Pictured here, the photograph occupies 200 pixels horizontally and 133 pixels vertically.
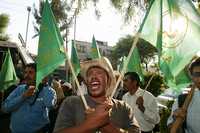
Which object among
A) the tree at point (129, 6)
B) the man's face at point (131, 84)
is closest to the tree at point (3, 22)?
the tree at point (129, 6)

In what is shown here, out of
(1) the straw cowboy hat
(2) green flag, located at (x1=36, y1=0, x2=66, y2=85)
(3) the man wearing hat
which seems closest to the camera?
(3) the man wearing hat

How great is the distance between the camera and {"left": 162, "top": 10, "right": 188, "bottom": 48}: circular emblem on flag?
4730mm

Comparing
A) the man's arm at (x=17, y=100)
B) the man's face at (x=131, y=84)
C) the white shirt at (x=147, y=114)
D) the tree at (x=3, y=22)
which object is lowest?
the white shirt at (x=147, y=114)

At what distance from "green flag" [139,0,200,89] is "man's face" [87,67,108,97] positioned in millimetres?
941

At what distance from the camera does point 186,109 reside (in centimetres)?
400

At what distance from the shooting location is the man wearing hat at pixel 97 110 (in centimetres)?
358

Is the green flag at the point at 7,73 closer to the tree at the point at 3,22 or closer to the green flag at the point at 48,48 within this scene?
the green flag at the point at 48,48

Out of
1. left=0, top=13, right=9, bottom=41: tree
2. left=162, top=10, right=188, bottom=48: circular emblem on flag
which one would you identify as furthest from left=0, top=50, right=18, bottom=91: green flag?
left=0, top=13, right=9, bottom=41: tree

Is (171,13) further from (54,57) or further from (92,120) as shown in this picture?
(92,120)

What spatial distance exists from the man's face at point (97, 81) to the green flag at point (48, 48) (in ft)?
1.89

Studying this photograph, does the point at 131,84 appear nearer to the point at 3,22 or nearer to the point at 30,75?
the point at 30,75

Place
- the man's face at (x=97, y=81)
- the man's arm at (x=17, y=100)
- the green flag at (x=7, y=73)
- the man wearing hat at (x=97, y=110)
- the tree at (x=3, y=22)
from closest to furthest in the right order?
the man wearing hat at (x=97, y=110) < the man's face at (x=97, y=81) < the man's arm at (x=17, y=100) < the green flag at (x=7, y=73) < the tree at (x=3, y=22)

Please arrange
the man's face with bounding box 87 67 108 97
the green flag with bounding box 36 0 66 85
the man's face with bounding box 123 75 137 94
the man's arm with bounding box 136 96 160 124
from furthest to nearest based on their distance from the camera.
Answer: the man's face with bounding box 123 75 137 94
the man's arm with bounding box 136 96 160 124
the green flag with bounding box 36 0 66 85
the man's face with bounding box 87 67 108 97

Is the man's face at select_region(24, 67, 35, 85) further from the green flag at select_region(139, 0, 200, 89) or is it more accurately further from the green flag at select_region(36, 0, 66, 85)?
the green flag at select_region(139, 0, 200, 89)
